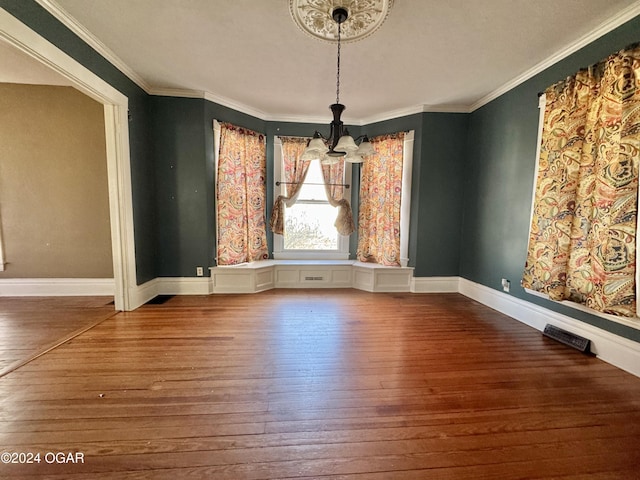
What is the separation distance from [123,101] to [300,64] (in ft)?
6.66

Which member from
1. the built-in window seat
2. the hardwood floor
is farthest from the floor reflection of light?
the built-in window seat

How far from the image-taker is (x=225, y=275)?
384 cm

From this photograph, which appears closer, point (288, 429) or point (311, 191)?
point (288, 429)

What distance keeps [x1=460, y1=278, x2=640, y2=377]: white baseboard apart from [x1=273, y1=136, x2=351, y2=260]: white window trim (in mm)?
2057

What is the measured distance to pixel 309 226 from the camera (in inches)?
177

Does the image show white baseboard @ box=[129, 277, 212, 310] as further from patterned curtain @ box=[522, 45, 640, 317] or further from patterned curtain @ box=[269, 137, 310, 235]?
patterned curtain @ box=[522, 45, 640, 317]

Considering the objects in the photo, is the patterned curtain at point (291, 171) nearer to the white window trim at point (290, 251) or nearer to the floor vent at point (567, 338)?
the white window trim at point (290, 251)

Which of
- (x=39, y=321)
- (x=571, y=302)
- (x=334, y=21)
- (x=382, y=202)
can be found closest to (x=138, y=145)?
(x=39, y=321)

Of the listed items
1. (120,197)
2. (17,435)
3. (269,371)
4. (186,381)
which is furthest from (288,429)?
(120,197)

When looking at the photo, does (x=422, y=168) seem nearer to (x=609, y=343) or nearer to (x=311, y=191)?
(x=311, y=191)

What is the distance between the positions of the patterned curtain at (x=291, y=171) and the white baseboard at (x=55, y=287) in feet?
8.33

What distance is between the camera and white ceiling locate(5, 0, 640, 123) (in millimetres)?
2023

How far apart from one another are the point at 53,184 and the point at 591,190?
5973 mm

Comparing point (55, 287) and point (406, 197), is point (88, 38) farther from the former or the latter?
point (406, 197)
